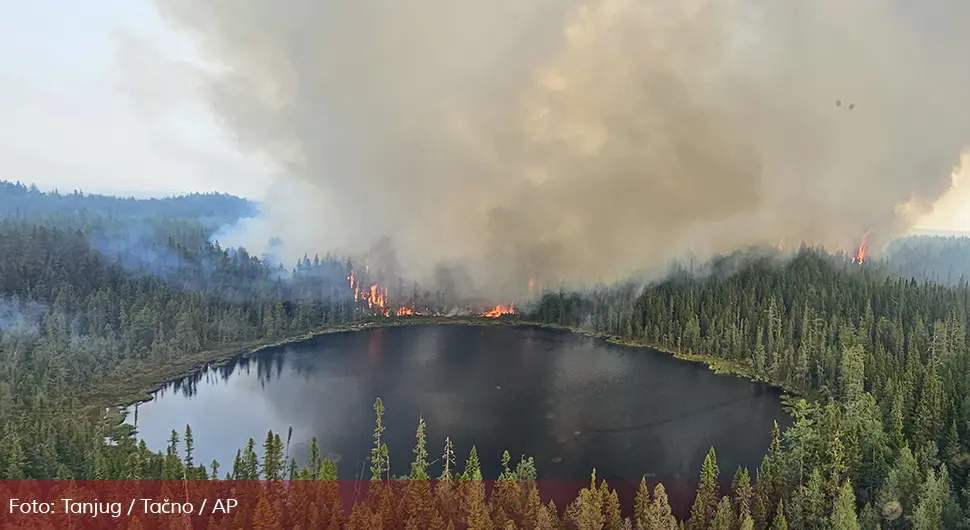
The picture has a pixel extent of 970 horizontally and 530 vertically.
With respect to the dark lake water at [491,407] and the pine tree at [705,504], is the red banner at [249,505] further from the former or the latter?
the dark lake water at [491,407]

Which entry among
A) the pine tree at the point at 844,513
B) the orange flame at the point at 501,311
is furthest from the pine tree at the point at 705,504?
the orange flame at the point at 501,311

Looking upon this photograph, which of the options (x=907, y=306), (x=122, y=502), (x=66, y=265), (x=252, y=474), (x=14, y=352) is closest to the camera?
(x=122, y=502)

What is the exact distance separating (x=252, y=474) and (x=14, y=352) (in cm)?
4741

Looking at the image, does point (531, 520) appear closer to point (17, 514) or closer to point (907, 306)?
point (17, 514)

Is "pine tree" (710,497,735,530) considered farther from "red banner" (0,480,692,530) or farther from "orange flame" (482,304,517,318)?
"orange flame" (482,304,517,318)

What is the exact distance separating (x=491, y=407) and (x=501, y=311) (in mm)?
66930

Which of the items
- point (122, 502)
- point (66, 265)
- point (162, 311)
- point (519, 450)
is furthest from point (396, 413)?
point (66, 265)

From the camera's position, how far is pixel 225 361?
82.5 metres

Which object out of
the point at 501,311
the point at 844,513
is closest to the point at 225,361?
the point at 501,311

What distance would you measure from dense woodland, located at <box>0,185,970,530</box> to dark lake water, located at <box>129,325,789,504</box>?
321 cm

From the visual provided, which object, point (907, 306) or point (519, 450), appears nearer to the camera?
point (519, 450)

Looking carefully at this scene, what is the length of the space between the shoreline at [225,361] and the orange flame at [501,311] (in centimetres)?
575

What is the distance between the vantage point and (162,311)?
287 feet

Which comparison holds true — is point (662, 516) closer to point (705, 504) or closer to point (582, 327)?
point (705, 504)
